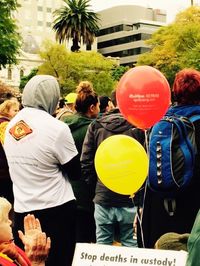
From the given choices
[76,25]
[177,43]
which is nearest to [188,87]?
[177,43]

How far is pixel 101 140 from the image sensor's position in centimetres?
428

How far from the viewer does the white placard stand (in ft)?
6.84

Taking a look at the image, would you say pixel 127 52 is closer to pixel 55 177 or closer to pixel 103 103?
pixel 103 103

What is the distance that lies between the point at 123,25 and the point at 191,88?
94020 millimetres

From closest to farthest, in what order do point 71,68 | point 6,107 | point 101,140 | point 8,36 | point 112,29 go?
1. point 101,140
2. point 6,107
3. point 8,36
4. point 71,68
5. point 112,29

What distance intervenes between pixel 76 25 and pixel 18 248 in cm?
7825

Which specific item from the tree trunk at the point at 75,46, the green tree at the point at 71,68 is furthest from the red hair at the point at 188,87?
the tree trunk at the point at 75,46

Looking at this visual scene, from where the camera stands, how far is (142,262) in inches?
83.3

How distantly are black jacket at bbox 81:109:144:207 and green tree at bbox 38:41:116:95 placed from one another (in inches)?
1986

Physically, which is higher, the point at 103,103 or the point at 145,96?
the point at 145,96

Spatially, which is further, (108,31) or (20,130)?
(108,31)

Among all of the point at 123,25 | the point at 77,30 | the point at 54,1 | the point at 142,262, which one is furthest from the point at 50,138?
the point at 54,1

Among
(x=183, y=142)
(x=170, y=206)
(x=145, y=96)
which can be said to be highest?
(x=145, y=96)

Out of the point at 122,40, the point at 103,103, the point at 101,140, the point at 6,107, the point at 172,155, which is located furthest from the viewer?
the point at 122,40
